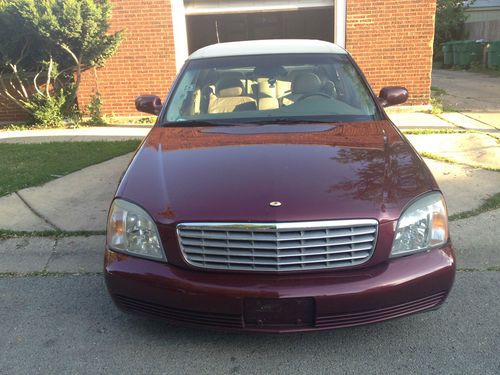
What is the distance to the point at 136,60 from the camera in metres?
9.27

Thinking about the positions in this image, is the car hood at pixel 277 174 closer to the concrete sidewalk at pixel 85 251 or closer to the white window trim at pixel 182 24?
the concrete sidewalk at pixel 85 251

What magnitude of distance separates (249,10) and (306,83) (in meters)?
6.18

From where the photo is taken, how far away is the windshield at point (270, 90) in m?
3.85

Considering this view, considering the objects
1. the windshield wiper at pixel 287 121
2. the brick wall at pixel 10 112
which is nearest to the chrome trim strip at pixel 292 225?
the windshield wiper at pixel 287 121

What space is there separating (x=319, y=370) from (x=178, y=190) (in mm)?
1254

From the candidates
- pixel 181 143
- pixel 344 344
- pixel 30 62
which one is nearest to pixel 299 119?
pixel 181 143

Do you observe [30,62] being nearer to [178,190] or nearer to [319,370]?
[178,190]

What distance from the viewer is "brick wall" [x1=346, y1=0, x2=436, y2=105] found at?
891cm

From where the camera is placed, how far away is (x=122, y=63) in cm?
928

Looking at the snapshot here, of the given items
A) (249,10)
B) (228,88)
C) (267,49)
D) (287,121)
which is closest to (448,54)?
(249,10)

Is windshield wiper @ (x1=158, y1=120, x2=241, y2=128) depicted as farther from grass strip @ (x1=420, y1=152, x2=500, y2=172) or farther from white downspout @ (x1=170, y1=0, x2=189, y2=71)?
white downspout @ (x1=170, y1=0, x2=189, y2=71)

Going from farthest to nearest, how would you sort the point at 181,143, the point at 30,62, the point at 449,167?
the point at 30,62, the point at 449,167, the point at 181,143

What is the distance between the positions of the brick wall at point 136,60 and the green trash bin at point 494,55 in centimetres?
1550

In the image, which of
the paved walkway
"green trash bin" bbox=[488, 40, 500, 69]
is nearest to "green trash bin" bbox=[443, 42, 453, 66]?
"green trash bin" bbox=[488, 40, 500, 69]
